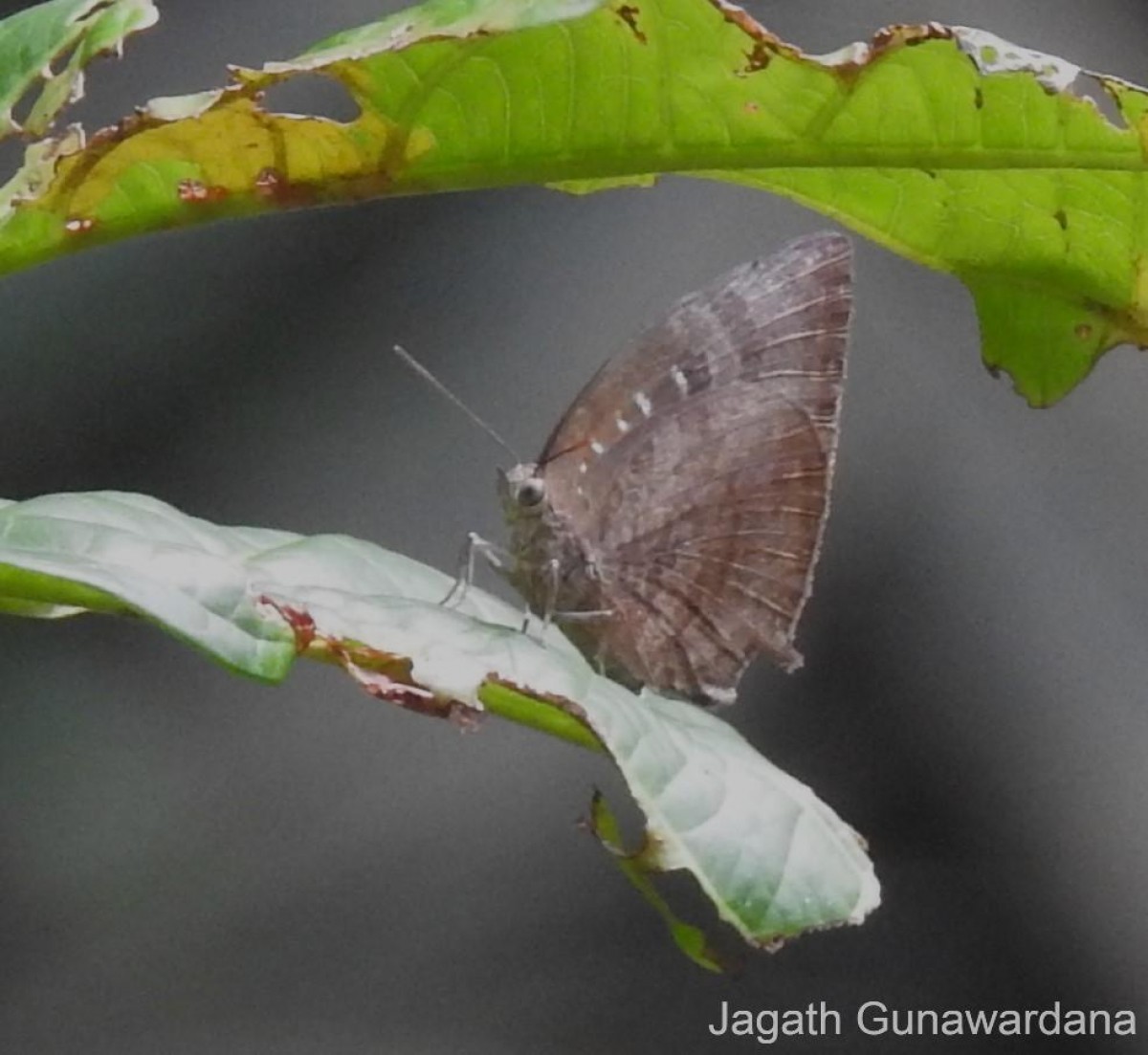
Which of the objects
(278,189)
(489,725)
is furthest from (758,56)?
(489,725)

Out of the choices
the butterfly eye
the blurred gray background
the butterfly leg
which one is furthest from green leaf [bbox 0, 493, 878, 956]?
the blurred gray background

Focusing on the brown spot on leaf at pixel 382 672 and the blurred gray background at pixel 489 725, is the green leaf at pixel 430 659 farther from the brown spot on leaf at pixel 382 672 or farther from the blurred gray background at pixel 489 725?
the blurred gray background at pixel 489 725

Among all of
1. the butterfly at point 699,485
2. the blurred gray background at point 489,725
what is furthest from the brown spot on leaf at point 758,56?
the blurred gray background at point 489,725

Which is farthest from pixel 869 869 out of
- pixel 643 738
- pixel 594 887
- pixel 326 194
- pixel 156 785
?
pixel 156 785

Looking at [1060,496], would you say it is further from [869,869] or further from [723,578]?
[869,869]

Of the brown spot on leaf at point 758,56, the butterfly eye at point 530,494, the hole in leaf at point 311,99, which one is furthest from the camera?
the hole in leaf at point 311,99

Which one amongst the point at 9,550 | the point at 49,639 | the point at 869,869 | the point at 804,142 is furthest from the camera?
the point at 49,639

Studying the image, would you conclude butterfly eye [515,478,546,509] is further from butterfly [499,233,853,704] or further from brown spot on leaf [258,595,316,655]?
brown spot on leaf [258,595,316,655]
